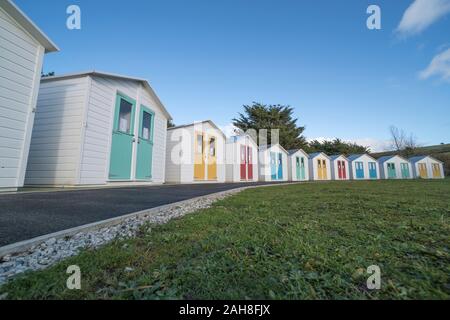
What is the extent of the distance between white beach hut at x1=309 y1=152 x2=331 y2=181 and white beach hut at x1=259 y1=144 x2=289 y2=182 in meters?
4.64

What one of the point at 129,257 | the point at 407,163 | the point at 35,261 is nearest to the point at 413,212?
the point at 129,257

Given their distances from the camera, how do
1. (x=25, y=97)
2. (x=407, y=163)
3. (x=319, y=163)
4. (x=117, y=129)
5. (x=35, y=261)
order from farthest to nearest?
(x=407, y=163)
(x=319, y=163)
(x=117, y=129)
(x=25, y=97)
(x=35, y=261)

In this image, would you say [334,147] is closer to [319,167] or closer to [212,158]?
[319,167]

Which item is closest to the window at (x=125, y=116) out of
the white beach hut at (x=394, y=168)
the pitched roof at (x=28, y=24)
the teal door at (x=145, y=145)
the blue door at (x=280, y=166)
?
the teal door at (x=145, y=145)

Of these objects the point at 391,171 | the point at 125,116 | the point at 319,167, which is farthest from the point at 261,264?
the point at 391,171

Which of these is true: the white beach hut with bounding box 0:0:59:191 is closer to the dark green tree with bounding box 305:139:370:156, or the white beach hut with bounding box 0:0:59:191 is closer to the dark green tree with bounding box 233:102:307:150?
the dark green tree with bounding box 233:102:307:150

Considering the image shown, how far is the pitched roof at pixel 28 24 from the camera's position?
165 inches

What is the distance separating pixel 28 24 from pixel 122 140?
137 inches

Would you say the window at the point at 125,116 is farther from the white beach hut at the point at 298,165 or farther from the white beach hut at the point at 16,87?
the white beach hut at the point at 298,165

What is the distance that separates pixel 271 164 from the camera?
679 inches

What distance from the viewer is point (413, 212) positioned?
2842 millimetres
